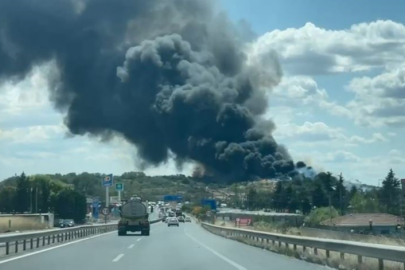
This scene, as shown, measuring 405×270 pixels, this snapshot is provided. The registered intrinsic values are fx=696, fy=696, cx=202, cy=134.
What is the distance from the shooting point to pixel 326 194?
66562mm

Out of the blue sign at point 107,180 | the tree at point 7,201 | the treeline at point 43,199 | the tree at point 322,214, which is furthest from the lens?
the tree at point 7,201

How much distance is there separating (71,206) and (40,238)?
70981 millimetres

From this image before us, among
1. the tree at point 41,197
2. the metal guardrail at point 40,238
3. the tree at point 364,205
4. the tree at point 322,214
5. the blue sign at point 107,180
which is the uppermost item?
the blue sign at point 107,180


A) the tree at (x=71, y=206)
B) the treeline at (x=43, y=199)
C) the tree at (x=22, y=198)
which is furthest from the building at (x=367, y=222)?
the tree at (x=22, y=198)

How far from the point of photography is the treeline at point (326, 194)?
60.4 metres

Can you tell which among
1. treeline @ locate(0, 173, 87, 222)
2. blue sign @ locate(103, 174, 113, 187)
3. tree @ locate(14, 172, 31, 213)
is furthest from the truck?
tree @ locate(14, 172, 31, 213)

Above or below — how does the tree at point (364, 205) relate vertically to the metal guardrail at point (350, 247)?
above

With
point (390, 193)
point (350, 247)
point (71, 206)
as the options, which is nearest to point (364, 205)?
point (390, 193)

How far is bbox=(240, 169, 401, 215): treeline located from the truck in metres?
17.5

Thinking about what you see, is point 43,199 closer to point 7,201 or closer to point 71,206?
point 7,201

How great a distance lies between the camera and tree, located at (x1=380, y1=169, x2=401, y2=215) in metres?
49.3

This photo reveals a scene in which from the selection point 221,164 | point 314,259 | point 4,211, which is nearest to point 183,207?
point 4,211

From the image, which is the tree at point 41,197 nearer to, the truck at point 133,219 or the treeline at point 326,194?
the treeline at point 326,194

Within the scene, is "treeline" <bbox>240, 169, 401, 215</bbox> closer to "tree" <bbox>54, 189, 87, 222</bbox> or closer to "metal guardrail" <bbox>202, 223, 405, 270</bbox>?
"metal guardrail" <bbox>202, 223, 405, 270</bbox>
